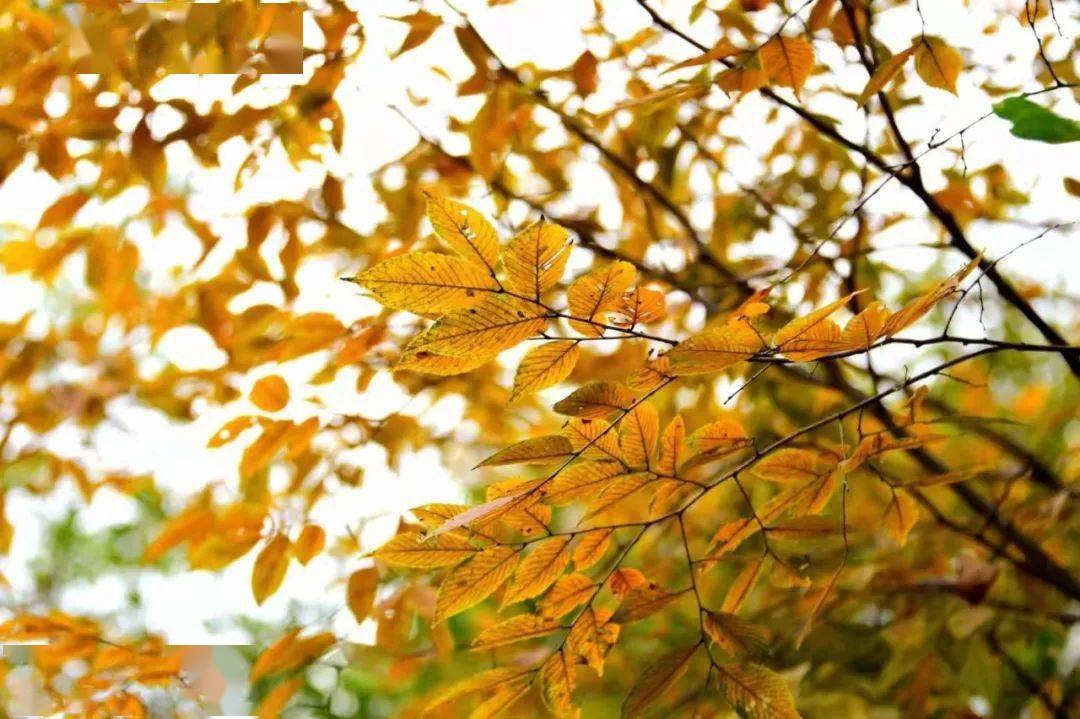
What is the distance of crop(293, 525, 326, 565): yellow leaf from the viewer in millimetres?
787

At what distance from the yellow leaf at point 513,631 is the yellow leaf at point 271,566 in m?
0.32

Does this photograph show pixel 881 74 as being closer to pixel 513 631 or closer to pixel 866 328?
pixel 866 328

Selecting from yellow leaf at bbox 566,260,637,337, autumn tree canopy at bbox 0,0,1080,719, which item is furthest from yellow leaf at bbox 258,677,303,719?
yellow leaf at bbox 566,260,637,337

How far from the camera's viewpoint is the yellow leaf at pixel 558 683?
51 cm

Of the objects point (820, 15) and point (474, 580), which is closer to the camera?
point (474, 580)

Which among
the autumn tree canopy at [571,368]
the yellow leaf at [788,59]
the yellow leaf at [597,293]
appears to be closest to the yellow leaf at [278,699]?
the autumn tree canopy at [571,368]

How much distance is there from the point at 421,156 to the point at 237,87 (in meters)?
0.18

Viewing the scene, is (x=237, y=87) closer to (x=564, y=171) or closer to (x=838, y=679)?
(x=564, y=171)

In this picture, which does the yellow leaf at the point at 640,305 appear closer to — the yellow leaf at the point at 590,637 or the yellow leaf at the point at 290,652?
the yellow leaf at the point at 590,637

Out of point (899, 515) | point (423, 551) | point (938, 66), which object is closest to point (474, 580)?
point (423, 551)

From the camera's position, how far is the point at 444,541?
1.67 feet

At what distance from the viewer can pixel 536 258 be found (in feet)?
1.41

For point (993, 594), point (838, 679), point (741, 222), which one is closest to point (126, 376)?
point (741, 222)

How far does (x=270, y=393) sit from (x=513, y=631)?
0.35 m
